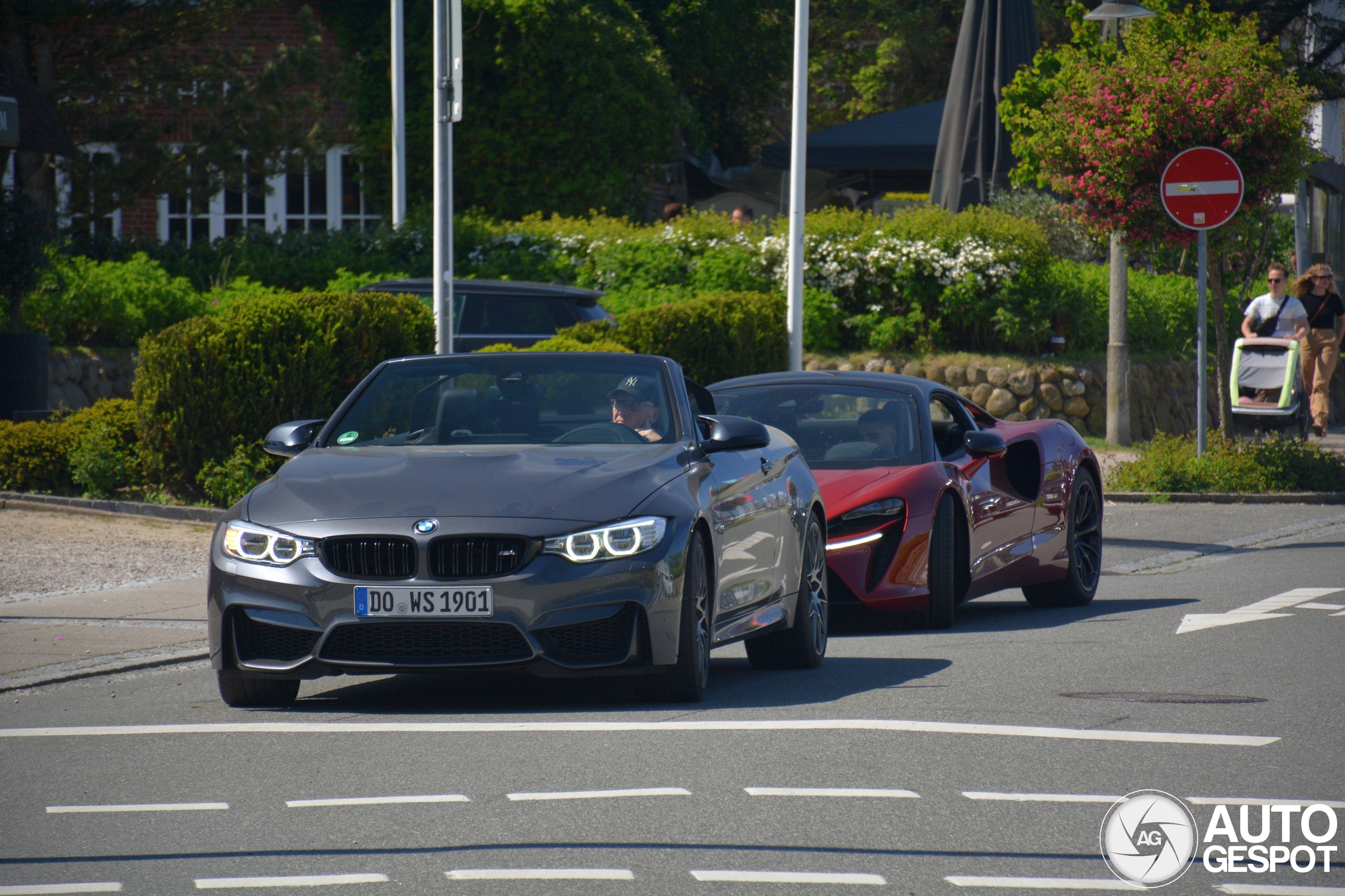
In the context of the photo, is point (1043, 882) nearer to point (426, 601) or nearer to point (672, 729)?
point (672, 729)

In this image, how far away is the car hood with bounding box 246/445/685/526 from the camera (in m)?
6.76

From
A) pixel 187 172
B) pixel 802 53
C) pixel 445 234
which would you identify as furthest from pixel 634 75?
pixel 445 234

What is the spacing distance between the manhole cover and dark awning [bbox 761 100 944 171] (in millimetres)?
23799

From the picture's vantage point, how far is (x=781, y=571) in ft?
26.7

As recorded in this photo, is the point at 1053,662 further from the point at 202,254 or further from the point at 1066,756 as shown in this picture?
the point at 202,254

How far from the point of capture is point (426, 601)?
664 cm

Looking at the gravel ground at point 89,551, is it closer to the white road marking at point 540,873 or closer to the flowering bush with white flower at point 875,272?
the white road marking at point 540,873

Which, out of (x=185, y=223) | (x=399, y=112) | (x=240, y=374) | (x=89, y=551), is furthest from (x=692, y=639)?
(x=185, y=223)

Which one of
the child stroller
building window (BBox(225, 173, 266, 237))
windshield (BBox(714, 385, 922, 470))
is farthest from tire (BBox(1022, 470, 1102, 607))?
Answer: building window (BBox(225, 173, 266, 237))

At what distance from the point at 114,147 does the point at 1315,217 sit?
24833mm

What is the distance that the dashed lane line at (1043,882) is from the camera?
4633 millimetres

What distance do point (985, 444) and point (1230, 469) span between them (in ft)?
29.4

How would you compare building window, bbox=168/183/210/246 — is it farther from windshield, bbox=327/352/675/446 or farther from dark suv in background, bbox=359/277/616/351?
windshield, bbox=327/352/675/446

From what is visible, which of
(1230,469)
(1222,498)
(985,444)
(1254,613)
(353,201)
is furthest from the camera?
(353,201)
